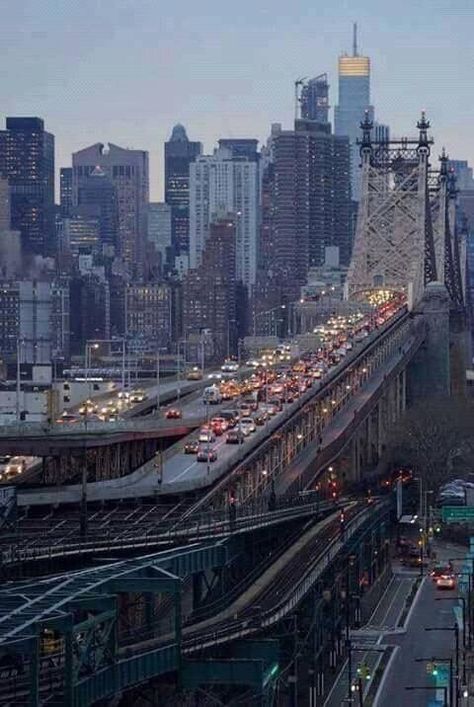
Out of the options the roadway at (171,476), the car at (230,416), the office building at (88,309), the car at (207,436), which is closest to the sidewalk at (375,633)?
the roadway at (171,476)

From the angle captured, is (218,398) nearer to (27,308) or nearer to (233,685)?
(233,685)

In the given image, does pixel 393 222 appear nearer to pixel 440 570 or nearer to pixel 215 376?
pixel 215 376

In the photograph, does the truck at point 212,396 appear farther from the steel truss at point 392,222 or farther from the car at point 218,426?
the steel truss at point 392,222

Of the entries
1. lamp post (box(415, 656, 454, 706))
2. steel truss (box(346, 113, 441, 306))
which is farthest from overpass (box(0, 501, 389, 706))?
steel truss (box(346, 113, 441, 306))

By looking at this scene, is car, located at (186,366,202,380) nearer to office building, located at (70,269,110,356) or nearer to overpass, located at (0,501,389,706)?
overpass, located at (0,501,389,706)

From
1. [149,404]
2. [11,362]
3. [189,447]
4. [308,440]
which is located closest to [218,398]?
[149,404]

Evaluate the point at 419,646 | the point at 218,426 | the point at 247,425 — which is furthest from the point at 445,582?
the point at 247,425
